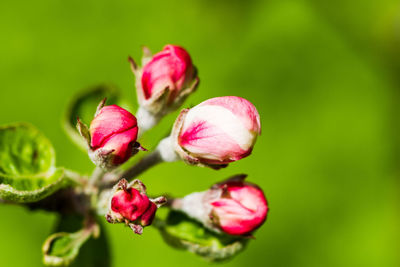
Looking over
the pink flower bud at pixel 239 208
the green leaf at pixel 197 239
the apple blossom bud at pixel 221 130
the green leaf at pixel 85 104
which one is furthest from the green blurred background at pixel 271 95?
the apple blossom bud at pixel 221 130

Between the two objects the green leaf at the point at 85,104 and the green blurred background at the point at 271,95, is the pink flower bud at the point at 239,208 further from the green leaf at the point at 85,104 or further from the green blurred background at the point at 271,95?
the green blurred background at the point at 271,95

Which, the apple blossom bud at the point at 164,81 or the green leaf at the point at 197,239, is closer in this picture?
the apple blossom bud at the point at 164,81

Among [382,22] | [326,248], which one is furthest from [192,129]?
[382,22]

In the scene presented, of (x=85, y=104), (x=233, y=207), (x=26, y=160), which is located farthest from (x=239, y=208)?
(x=85, y=104)

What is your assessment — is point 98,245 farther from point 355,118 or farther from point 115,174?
point 355,118

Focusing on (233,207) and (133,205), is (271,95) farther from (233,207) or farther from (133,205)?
(133,205)

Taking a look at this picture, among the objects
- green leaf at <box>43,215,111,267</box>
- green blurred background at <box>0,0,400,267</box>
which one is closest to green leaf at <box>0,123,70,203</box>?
green leaf at <box>43,215,111,267</box>
